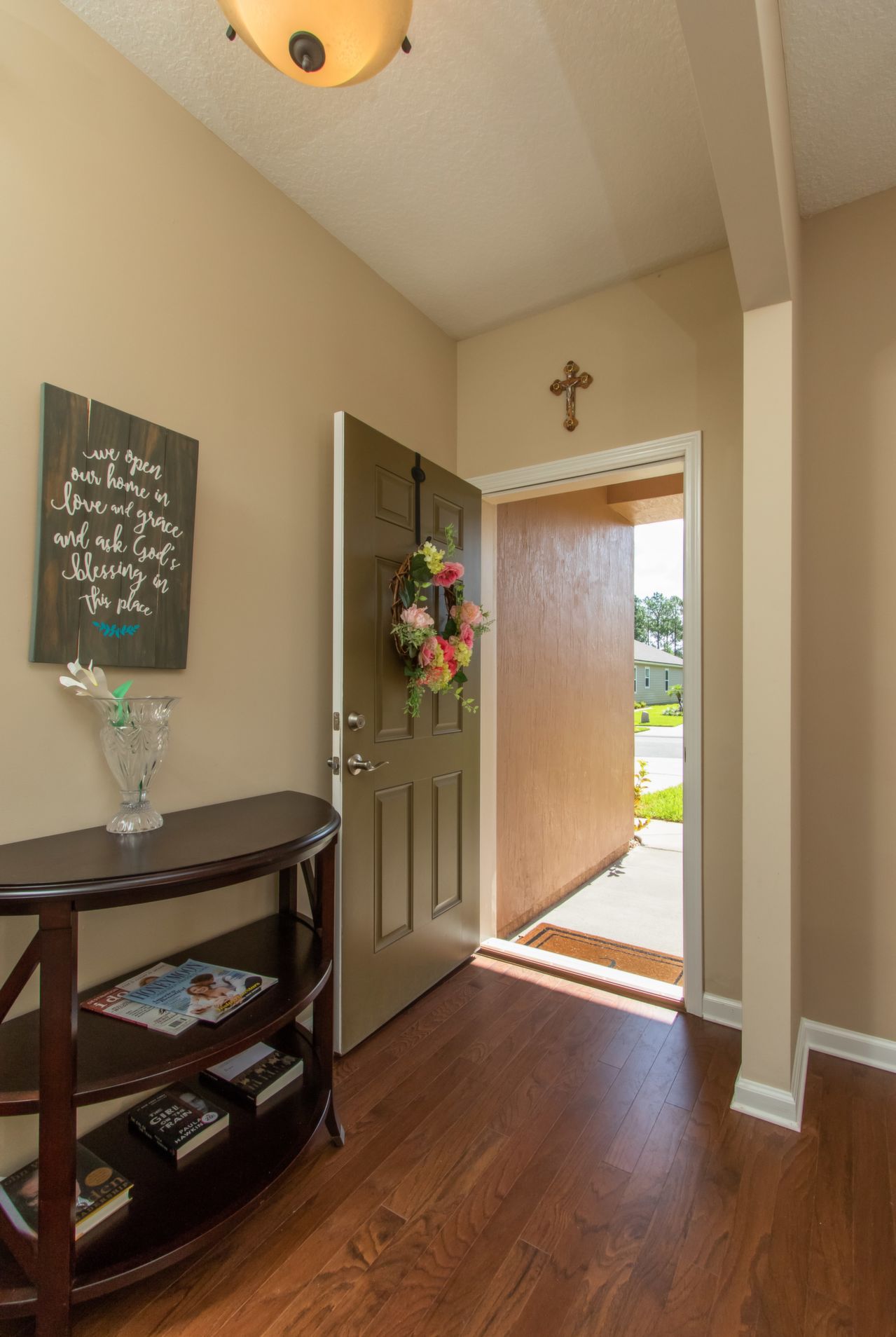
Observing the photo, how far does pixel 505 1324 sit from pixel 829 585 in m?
2.13

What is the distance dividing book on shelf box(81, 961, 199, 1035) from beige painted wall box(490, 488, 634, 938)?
6.37 feet

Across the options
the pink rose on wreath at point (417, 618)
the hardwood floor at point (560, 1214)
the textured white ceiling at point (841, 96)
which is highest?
the textured white ceiling at point (841, 96)

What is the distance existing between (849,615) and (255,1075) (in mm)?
2244

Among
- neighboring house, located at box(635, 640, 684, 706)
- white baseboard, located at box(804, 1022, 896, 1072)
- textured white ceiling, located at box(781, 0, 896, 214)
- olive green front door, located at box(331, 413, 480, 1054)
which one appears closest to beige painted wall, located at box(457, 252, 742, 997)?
white baseboard, located at box(804, 1022, 896, 1072)

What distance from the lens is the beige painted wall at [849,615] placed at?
6.94 ft

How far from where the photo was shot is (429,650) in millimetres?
2303

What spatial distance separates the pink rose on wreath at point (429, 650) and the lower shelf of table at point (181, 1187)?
1240 millimetres

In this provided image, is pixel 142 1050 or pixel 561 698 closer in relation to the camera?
pixel 142 1050

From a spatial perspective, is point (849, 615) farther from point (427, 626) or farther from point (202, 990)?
point (202, 990)

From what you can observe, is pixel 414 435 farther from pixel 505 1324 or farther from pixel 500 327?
pixel 505 1324

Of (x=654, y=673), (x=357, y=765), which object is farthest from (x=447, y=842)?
(x=654, y=673)

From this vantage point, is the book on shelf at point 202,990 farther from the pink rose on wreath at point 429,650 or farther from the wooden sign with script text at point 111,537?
Result: the pink rose on wreath at point 429,650

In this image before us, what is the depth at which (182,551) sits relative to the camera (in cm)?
179

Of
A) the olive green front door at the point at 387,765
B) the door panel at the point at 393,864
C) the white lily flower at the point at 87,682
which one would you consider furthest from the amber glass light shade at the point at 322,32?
the door panel at the point at 393,864
